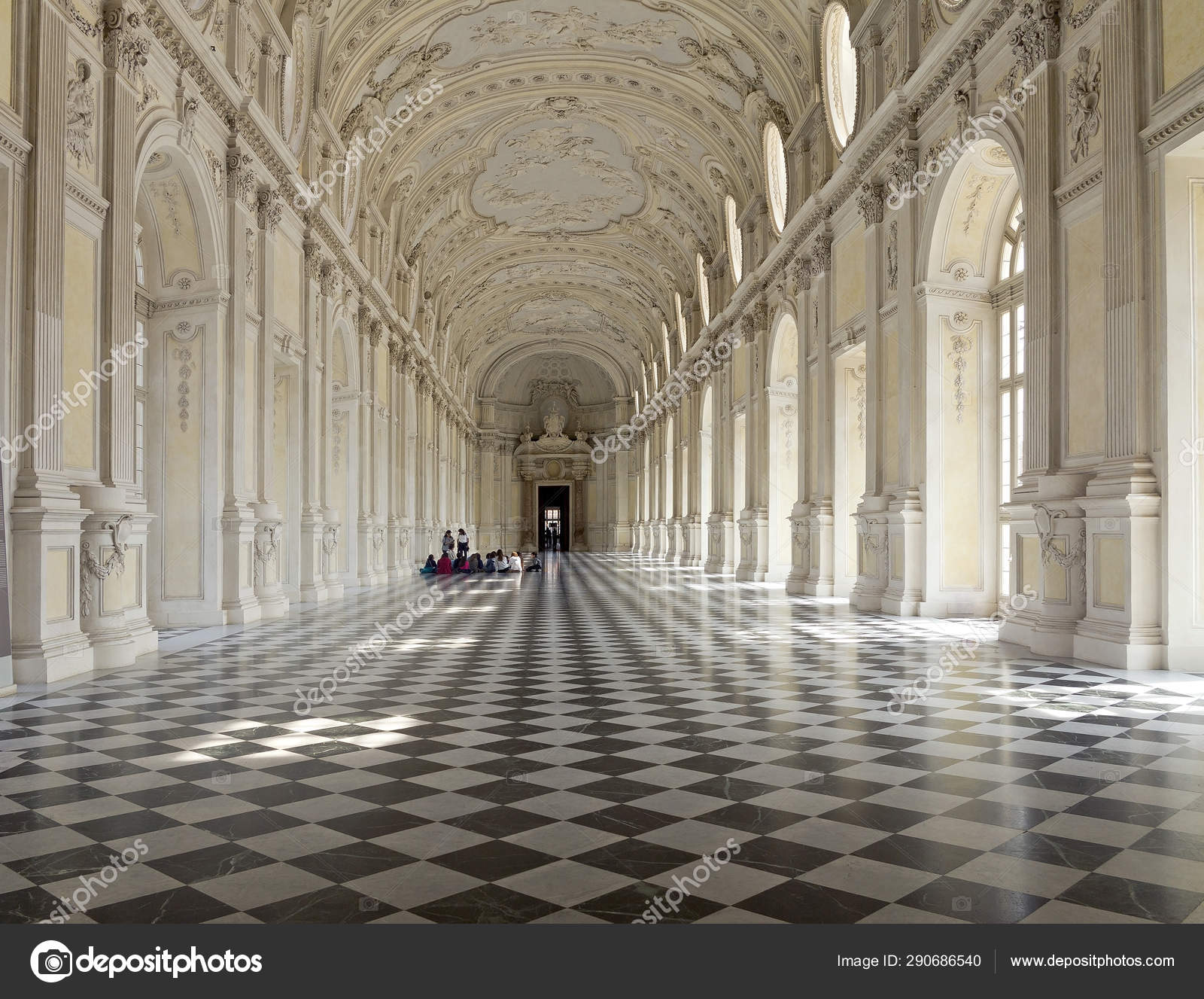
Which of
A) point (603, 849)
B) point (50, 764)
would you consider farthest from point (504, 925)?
point (50, 764)

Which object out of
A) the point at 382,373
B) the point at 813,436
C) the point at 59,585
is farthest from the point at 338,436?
the point at 59,585

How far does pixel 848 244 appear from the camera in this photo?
17.3 m

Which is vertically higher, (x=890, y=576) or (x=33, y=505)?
(x=33, y=505)

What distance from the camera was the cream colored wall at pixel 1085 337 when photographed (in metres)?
9.23

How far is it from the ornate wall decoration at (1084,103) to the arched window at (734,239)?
17.2 metres

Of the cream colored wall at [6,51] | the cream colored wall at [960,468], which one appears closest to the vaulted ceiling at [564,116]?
the cream colored wall at [960,468]

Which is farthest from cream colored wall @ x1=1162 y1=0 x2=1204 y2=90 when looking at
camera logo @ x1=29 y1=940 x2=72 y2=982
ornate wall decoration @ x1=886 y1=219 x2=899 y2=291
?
camera logo @ x1=29 y1=940 x2=72 y2=982

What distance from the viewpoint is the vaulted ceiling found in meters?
19.5

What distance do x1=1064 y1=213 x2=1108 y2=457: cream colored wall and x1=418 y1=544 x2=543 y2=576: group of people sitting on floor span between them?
1990 cm

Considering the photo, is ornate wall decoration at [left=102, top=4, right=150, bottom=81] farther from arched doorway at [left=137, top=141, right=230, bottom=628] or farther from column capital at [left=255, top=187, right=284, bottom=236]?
column capital at [left=255, top=187, right=284, bottom=236]

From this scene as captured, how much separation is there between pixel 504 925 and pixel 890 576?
12285 mm

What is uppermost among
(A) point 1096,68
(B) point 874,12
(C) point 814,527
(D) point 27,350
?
(B) point 874,12

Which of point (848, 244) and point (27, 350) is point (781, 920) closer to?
point (27, 350)

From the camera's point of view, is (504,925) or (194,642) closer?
(504,925)
